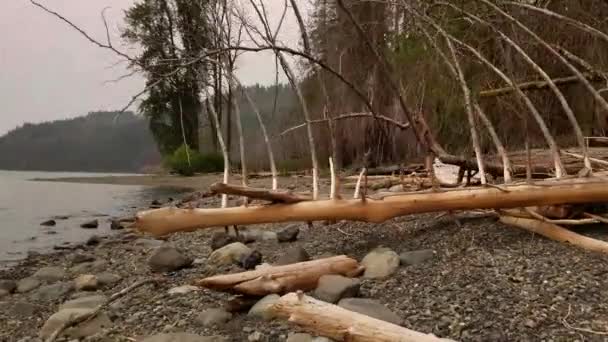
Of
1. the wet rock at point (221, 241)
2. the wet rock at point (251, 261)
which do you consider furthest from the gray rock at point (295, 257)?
the wet rock at point (221, 241)

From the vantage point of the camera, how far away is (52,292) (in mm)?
5629

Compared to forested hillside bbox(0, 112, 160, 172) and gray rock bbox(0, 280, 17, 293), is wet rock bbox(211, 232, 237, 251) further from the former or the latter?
forested hillside bbox(0, 112, 160, 172)

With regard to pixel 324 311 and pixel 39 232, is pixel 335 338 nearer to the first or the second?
pixel 324 311

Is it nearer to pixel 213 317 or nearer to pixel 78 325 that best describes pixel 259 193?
pixel 213 317

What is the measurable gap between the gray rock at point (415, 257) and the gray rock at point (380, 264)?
2.7 inches

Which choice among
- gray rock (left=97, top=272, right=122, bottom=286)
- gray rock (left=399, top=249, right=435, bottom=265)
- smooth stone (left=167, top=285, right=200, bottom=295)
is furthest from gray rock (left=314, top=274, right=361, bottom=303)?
gray rock (left=97, top=272, right=122, bottom=286)

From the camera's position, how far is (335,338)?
3.07m

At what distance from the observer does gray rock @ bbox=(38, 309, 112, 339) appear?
3922mm

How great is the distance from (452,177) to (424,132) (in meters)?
2.71

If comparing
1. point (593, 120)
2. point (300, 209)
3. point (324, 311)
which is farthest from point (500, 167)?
point (593, 120)

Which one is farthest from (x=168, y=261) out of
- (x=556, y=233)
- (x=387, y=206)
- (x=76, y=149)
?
(x=76, y=149)

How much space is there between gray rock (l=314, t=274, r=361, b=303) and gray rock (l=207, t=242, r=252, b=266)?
1668 millimetres

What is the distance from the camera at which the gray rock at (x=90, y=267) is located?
6.66 metres

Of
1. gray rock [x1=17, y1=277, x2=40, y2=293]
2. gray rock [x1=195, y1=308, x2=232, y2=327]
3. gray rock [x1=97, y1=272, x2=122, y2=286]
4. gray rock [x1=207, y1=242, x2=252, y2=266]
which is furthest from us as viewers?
gray rock [x1=17, y1=277, x2=40, y2=293]
